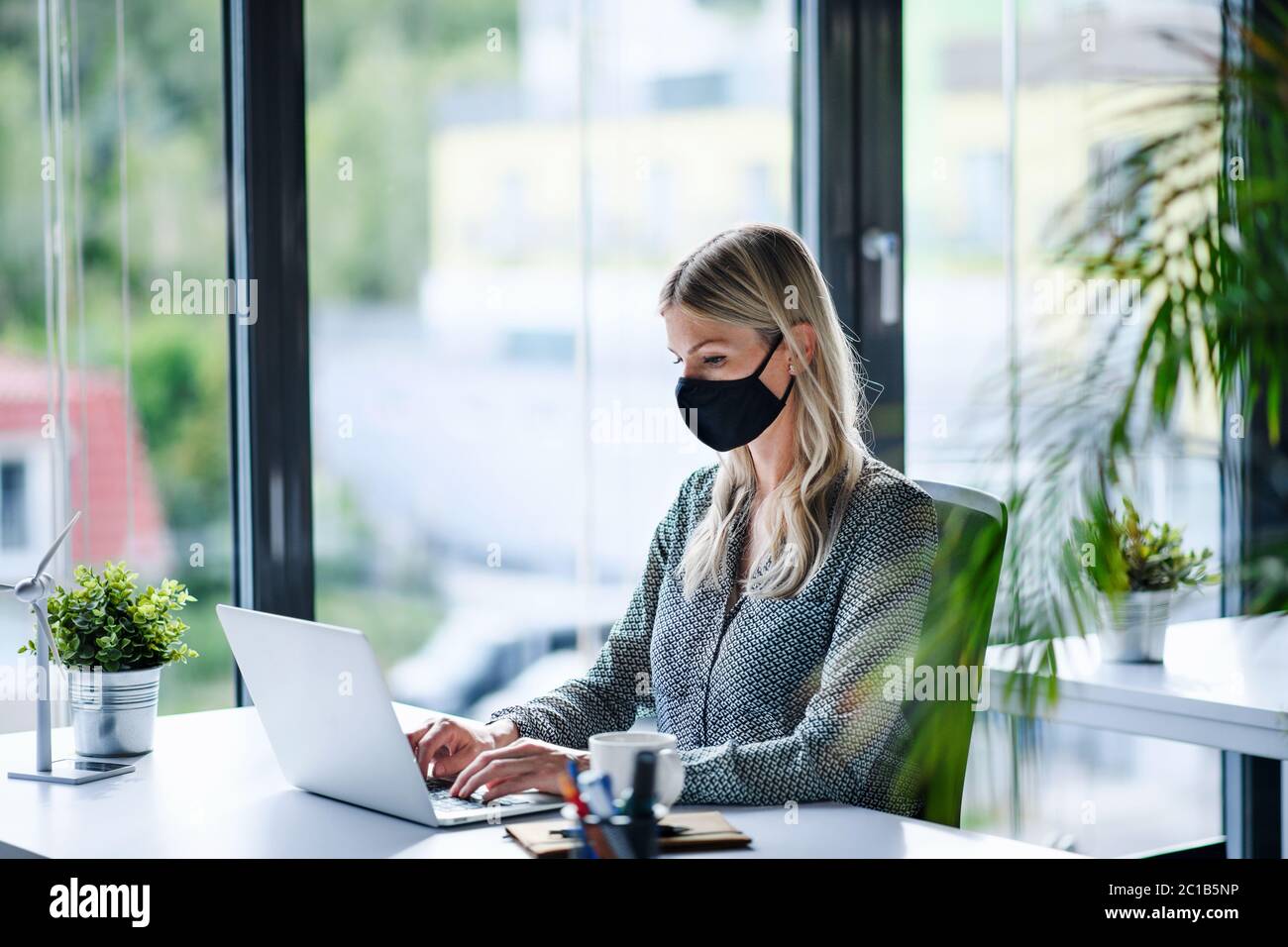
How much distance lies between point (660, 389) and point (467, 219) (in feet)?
1.78

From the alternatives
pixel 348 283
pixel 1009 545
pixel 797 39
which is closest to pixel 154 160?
pixel 348 283

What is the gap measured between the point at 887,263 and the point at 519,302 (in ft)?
2.65

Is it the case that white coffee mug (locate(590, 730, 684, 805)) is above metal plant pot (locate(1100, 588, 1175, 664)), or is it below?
above

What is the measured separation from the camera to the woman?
65.0 inches

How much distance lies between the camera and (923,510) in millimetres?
1824

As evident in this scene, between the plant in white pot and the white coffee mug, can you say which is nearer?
the white coffee mug

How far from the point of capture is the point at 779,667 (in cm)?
183

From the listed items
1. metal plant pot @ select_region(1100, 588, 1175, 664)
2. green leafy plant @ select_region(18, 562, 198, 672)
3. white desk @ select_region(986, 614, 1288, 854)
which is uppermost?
green leafy plant @ select_region(18, 562, 198, 672)

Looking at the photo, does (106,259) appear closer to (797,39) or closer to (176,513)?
(176,513)

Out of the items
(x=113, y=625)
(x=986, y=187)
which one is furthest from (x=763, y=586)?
(x=986, y=187)

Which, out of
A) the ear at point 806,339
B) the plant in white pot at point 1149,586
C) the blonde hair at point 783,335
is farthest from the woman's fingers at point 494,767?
the plant in white pot at point 1149,586

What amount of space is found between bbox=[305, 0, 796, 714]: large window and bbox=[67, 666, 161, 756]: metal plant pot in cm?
85

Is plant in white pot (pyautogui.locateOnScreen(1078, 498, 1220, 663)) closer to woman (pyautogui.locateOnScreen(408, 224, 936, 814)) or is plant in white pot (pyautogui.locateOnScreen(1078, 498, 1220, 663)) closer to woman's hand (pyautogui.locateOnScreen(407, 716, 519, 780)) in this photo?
woman (pyautogui.locateOnScreen(408, 224, 936, 814))

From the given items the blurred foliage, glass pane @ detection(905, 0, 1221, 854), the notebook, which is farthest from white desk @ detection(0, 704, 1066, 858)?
glass pane @ detection(905, 0, 1221, 854)
